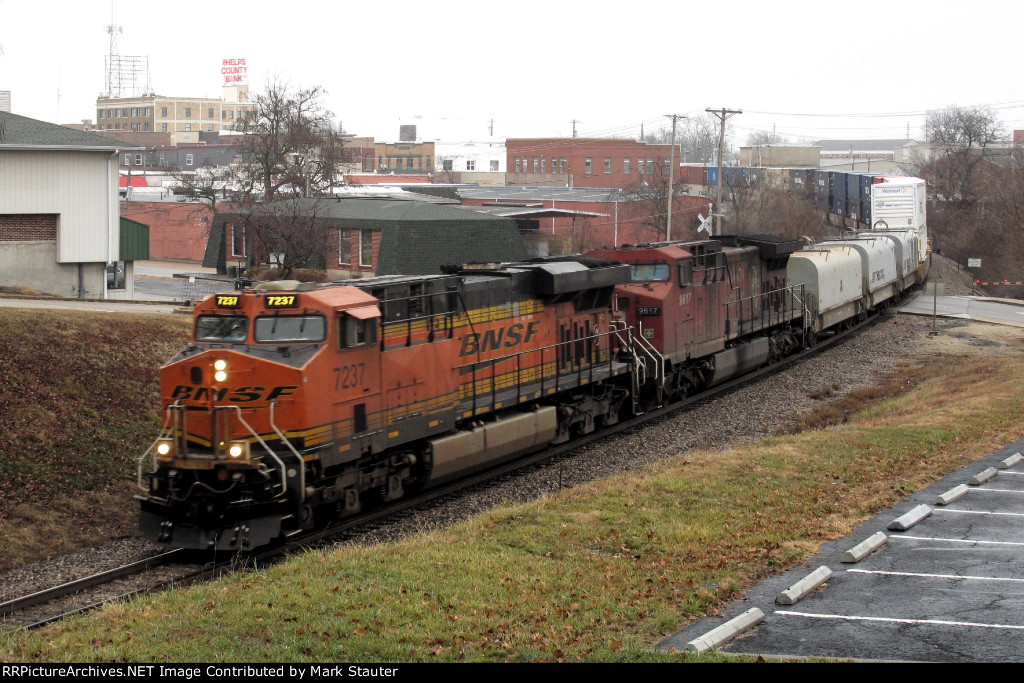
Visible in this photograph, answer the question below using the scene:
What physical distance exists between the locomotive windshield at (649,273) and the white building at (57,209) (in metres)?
19.0

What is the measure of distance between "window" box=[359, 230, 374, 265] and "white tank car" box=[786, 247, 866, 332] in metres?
20.1

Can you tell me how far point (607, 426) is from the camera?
846 inches

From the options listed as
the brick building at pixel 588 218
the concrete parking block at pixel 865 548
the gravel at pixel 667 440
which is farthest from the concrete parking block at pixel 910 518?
the brick building at pixel 588 218

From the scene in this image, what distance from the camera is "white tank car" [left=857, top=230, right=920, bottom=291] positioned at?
141 ft

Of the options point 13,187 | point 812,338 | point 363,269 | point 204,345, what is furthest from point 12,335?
point 363,269

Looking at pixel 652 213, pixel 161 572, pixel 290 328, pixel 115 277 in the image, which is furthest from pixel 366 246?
pixel 161 572

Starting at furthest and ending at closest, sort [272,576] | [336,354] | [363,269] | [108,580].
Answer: [363,269]
[336,354]
[108,580]
[272,576]

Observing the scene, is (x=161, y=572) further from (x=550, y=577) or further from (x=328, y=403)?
(x=550, y=577)

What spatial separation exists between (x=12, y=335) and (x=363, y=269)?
28.3m

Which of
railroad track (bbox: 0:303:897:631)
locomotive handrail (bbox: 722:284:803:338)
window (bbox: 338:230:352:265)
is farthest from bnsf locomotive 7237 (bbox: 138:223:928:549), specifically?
window (bbox: 338:230:352:265)

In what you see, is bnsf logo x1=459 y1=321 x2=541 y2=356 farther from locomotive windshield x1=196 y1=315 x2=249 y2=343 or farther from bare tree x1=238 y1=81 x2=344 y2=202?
→ bare tree x1=238 y1=81 x2=344 y2=202
